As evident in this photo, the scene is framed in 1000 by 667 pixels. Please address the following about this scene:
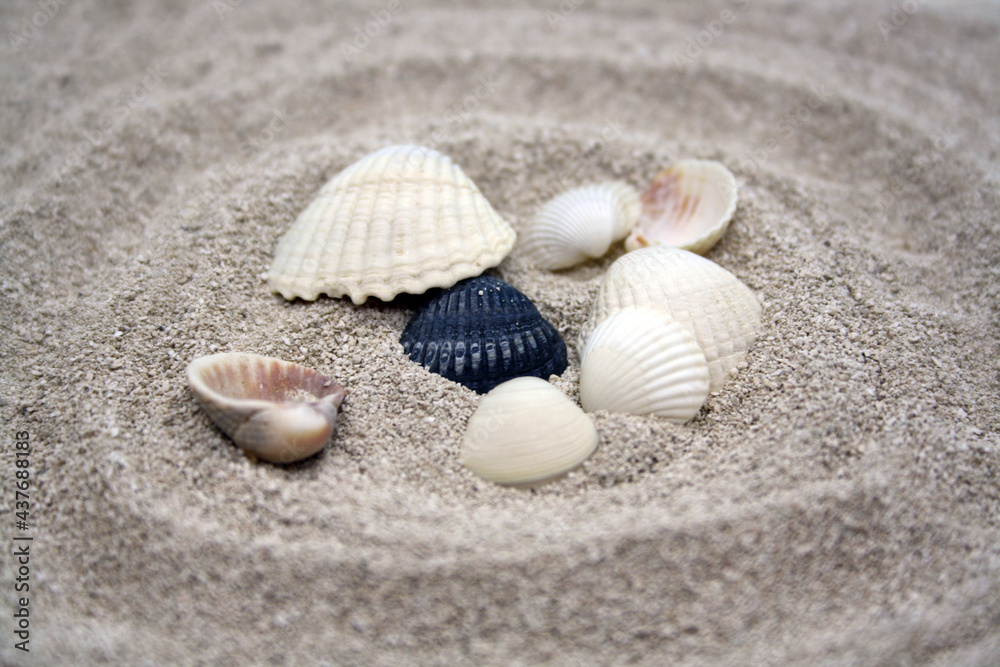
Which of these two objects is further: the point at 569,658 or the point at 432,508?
the point at 432,508

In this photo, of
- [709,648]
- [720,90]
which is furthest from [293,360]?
[720,90]

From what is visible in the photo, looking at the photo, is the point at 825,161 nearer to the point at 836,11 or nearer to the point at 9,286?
the point at 836,11

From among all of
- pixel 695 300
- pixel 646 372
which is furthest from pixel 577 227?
pixel 646 372

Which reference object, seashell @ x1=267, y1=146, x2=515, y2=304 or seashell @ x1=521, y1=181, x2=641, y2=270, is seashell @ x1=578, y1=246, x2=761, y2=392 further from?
seashell @ x1=267, y1=146, x2=515, y2=304

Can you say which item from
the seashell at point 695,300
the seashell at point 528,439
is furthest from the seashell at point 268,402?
the seashell at point 695,300

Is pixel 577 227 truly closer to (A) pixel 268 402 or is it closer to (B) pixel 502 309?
(B) pixel 502 309

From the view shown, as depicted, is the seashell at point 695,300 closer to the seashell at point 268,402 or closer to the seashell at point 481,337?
the seashell at point 481,337
